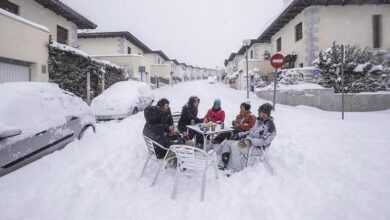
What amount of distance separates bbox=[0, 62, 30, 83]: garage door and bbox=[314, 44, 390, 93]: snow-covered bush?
13.1 metres

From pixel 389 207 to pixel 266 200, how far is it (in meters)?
1.55

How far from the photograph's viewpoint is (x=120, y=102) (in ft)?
35.7

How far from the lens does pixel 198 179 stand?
184 inches

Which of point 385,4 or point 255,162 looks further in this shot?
point 385,4

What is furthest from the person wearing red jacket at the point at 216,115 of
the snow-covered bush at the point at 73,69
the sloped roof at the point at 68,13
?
A: the sloped roof at the point at 68,13

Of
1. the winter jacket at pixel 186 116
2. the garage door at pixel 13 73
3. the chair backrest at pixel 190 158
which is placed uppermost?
the garage door at pixel 13 73

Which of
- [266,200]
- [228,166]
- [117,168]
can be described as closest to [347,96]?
[228,166]

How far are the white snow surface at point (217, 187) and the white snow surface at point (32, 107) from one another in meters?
0.67

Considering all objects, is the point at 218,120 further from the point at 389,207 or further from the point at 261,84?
the point at 261,84

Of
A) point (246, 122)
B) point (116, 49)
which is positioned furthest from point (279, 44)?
point (246, 122)

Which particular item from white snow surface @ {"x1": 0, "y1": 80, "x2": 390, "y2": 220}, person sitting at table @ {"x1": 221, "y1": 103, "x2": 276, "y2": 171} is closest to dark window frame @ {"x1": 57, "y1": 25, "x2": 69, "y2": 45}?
white snow surface @ {"x1": 0, "y1": 80, "x2": 390, "y2": 220}

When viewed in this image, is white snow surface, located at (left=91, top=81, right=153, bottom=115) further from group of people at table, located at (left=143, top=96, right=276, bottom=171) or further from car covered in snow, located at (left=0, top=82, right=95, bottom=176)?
group of people at table, located at (left=143, top=96, right=276, bottom=171)

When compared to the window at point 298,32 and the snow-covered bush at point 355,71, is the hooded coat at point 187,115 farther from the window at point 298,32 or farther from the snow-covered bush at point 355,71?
the window at point 298,32

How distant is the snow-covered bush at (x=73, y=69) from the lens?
12.3 metres
